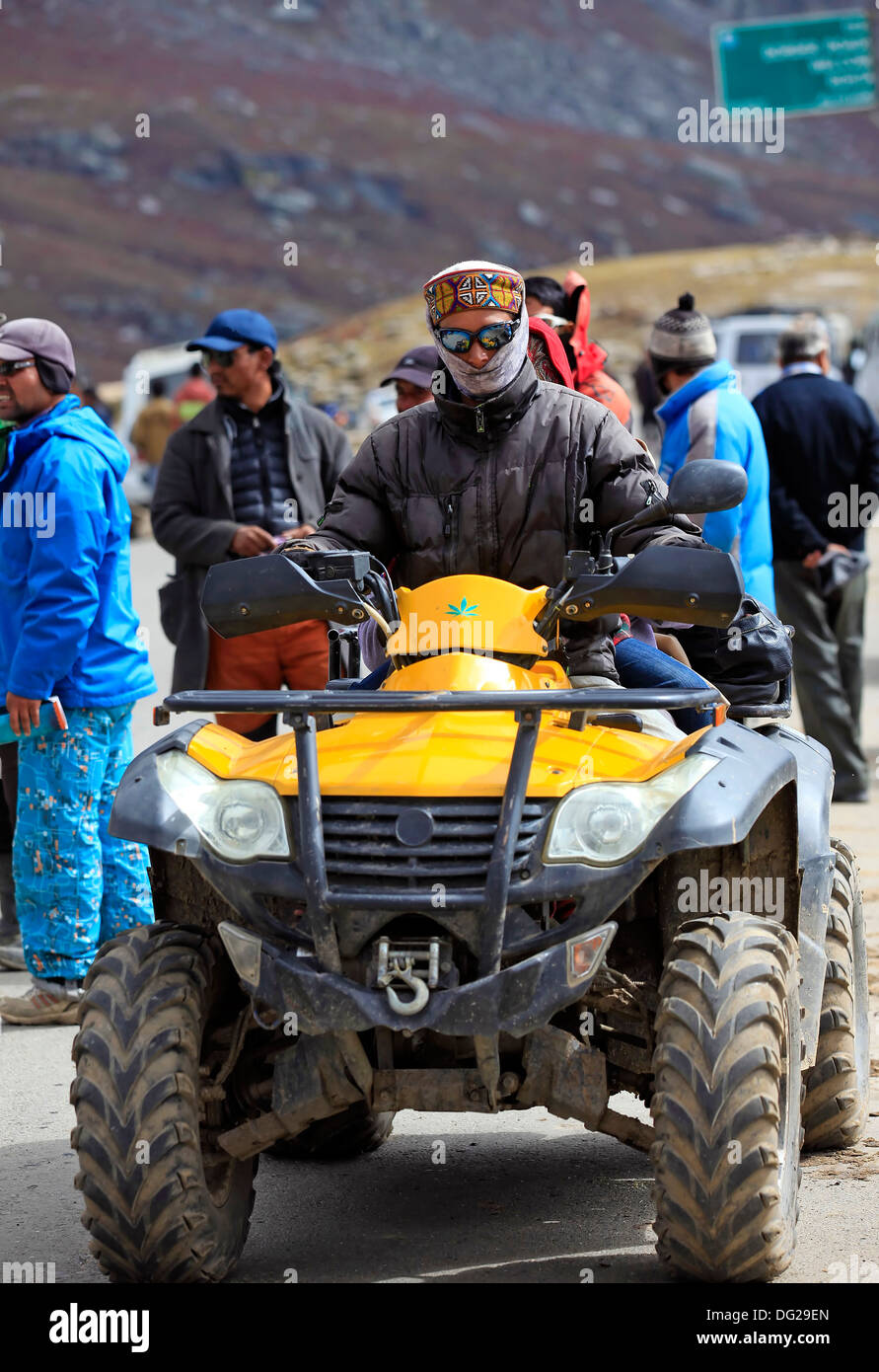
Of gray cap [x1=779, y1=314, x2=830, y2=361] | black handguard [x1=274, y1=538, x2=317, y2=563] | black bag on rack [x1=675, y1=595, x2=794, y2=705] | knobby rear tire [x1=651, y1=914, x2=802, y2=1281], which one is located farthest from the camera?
gray cap [x1=779, y1=314, x2=830, y2=361]

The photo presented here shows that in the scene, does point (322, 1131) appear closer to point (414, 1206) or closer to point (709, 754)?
point (414, 1206)

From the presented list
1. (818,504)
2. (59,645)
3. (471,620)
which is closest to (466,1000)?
(471,620)

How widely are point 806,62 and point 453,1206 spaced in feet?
112

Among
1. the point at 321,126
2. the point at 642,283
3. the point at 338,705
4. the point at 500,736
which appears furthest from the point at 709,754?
the point at 321,126

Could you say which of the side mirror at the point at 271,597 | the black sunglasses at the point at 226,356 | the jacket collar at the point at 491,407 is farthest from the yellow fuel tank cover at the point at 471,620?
the black sunglasses at the point at 226,356

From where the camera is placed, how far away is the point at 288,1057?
14.3 feet

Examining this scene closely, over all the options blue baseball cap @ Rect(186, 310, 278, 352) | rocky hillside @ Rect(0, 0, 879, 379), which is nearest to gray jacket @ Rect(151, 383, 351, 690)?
blue baseball cap @ Rect(186, 310, 278, 352)

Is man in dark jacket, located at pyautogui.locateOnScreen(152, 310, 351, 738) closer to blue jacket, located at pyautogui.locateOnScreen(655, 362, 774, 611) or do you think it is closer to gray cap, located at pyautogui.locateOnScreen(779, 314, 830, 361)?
blue jacket, located at pyautogui.locateOnScreen(655, 362, 774, 611)

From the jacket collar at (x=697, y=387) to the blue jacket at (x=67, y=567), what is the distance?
7.40 feet

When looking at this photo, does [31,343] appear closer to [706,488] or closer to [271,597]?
[271,597]

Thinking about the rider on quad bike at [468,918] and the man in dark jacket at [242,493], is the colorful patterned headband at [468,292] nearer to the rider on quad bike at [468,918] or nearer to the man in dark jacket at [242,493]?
the rider on quad bike at [468,918]

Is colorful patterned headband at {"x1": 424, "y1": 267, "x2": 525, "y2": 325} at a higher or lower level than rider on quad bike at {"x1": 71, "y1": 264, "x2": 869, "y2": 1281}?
higher

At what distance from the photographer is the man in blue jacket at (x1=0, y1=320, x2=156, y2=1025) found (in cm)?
696

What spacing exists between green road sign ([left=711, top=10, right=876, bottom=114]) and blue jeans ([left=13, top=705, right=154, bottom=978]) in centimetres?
3021
